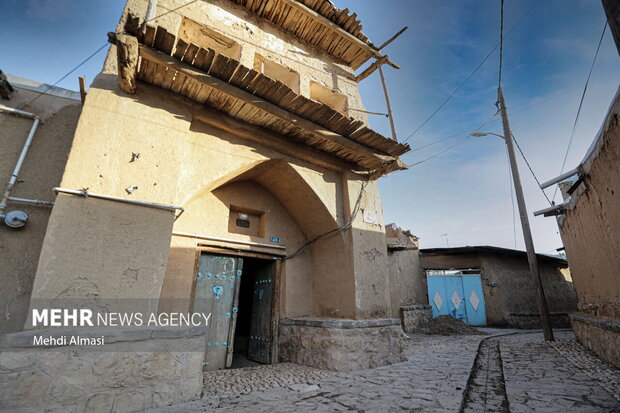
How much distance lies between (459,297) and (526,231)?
6888 millimetres

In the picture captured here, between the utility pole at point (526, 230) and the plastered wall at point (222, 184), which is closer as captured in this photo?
the plastered wall at point (222, 184)

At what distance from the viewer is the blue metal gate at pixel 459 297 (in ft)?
45.2

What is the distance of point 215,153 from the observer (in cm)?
513

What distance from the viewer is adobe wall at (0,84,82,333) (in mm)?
3834

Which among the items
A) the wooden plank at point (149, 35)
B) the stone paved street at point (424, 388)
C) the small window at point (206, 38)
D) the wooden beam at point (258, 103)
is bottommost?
the stone paved street at point (424, 388)

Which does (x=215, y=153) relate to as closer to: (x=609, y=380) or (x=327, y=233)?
(x=327, y=233)

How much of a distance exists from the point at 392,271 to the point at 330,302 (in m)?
6.99

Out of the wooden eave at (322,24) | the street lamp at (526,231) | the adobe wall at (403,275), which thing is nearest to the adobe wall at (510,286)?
the adobe wall at (403,275)

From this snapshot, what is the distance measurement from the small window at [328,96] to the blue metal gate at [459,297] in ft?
35.0

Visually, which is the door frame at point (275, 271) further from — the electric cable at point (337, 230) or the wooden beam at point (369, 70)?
the wooden beam at point (369, 70)

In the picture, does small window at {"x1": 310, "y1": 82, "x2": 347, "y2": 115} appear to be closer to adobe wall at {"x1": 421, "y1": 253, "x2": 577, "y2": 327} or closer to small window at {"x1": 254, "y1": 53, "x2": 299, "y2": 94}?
small window at {"x1": 254, "y1": 53, "x2": 299, "y2": 94}

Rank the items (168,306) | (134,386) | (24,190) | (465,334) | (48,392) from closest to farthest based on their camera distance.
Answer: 1. (48,392)
2. (134,386)
3. (24,190)
4. (168,306)
5. (465,334)

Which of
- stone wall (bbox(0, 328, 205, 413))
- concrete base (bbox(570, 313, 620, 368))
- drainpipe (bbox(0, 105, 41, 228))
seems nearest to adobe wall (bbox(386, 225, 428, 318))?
concrete base (bbox(570, 313, 620, 368))

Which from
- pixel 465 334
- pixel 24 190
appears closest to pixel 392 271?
pixel 465 334
